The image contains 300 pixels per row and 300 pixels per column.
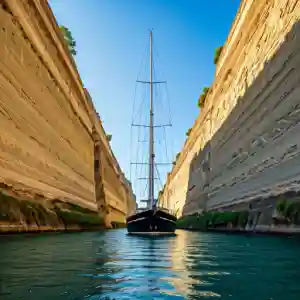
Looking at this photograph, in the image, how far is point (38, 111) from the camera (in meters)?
18.4

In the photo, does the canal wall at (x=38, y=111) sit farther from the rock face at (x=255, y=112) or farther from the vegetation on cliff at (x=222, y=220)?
the rock face at (x=255, y=112)

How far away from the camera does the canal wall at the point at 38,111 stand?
14391 mm

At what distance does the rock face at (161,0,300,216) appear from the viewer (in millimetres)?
14375

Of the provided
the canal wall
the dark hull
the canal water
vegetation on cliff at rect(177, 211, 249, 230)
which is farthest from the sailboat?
the canal water

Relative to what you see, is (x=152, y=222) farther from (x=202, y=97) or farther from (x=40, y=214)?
(x=202, y=97)

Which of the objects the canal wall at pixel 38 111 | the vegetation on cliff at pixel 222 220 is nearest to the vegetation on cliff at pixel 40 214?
the canal wall at pixel 38 111

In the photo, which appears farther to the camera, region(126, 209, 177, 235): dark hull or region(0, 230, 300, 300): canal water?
region(126, 209, 177, 235): dark hull

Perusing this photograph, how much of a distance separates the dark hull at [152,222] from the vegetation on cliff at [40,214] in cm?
340

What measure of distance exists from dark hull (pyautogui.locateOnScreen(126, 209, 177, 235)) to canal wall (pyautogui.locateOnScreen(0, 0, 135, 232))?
4.09 metres

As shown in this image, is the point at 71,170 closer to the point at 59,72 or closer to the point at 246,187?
the point at 59,72

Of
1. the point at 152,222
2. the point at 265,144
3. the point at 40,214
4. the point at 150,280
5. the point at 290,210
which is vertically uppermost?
the point at 265,144

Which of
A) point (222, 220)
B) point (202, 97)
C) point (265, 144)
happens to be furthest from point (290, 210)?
point (202, 97)

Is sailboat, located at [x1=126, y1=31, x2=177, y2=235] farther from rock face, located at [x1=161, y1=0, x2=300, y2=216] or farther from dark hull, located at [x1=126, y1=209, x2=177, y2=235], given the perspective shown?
rock face, located at [x1=161, y1=0, x2=300, y2=216]

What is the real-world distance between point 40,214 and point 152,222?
5623mm
